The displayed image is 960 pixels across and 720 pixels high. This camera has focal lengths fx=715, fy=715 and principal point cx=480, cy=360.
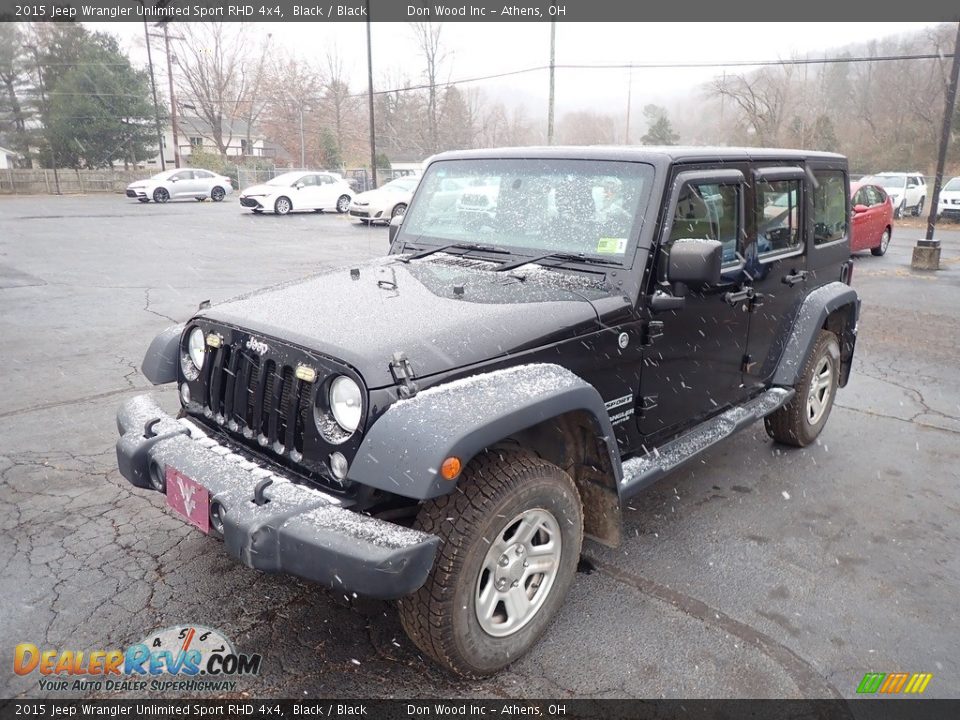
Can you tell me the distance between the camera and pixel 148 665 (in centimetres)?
278

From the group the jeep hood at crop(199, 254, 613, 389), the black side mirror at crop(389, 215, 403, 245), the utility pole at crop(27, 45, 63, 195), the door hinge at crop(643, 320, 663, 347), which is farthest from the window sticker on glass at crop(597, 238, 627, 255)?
the utility pole at crop(27, 45, 63, 195)

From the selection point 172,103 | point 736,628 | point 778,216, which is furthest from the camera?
point 172,103

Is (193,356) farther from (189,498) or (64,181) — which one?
(64,181)

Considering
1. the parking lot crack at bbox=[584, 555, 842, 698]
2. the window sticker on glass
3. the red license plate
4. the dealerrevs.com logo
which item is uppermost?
the window sticker on glass

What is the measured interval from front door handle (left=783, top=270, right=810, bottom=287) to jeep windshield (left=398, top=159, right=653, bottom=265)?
1.59m

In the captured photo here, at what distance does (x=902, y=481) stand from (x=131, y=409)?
14.9 ft

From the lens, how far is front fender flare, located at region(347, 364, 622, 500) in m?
2.27

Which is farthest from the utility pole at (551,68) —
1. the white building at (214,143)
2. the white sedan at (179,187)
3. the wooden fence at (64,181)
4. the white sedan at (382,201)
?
the white building at (214,143)

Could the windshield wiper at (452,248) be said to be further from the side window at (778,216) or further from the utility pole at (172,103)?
the utility pole at (172,103)

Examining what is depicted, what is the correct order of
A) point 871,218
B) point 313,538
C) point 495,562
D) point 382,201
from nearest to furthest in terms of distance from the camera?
1. point 313,538
2. point 495,562
3. point 871,218
4. point 382,201

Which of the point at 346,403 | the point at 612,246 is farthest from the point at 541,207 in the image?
the point at 346,403

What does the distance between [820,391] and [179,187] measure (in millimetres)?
32372

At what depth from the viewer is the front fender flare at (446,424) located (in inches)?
89.5

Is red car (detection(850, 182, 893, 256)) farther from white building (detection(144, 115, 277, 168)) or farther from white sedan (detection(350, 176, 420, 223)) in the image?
white building (detection(144, 115, 277, 168))
